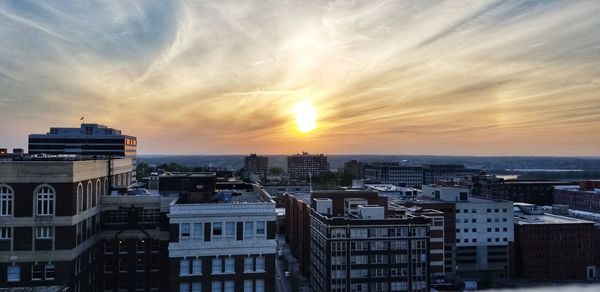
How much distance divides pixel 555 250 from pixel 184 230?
251 feet

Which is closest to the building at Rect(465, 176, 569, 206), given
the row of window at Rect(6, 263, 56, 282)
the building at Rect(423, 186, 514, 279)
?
the building at Rect(423, 186, 514, 279)

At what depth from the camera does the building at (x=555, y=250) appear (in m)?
81.6

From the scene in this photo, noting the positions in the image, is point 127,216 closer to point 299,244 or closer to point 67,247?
point 67,247

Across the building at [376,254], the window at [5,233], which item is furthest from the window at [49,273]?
the building at [376,254]

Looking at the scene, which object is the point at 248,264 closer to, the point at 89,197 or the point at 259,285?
the point at 259,285

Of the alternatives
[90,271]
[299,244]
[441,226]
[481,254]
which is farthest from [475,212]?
[90,271]

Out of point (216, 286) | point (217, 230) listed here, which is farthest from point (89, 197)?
point (216, 286)

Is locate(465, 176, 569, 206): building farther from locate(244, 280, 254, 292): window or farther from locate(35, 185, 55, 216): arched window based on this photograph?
locate(35, 185, 55, 216): arched window

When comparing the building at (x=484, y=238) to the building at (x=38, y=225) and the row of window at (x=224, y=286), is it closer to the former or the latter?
the row of window at (x=224, y=286)

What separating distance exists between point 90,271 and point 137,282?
3948mm

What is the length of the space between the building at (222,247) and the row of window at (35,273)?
8.05 metres

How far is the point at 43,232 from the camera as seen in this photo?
30.2 meters

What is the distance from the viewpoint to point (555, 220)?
8650 centimetres

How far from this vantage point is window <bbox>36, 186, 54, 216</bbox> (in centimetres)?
3020
